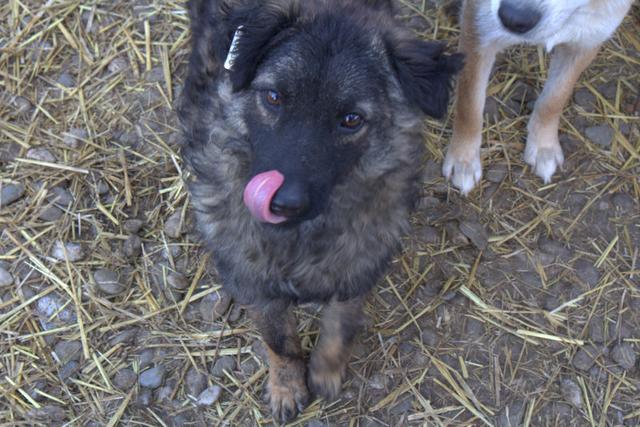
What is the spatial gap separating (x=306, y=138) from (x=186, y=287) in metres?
1.52

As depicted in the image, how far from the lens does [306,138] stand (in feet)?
6.88

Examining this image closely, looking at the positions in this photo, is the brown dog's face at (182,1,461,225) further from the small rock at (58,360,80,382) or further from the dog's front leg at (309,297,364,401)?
the small rock at (58,360,80,382)

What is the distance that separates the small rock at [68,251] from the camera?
3.36 m

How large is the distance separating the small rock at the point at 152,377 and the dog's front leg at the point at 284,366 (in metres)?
0.51

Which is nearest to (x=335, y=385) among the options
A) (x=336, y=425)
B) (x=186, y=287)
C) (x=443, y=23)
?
(x=336, y=425)

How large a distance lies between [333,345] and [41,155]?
1865mm

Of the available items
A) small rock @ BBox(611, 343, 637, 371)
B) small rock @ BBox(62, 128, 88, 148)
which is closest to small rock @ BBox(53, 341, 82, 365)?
small rock @ BBox(62, 128, 88, 148)

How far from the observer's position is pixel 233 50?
224 cm

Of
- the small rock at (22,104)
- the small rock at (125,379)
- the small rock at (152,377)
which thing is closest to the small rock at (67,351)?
the small rock at (125,379)

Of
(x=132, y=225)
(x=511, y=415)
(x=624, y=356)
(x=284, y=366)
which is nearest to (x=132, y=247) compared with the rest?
(x=132, y=225)

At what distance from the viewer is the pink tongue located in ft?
6.73

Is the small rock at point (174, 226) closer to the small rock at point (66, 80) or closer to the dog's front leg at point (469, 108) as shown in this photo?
the small rock at point (66, 80)

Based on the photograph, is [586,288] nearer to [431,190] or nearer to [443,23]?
[431,190]

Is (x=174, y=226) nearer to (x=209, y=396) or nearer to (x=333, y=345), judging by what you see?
(x=209, y=396)
